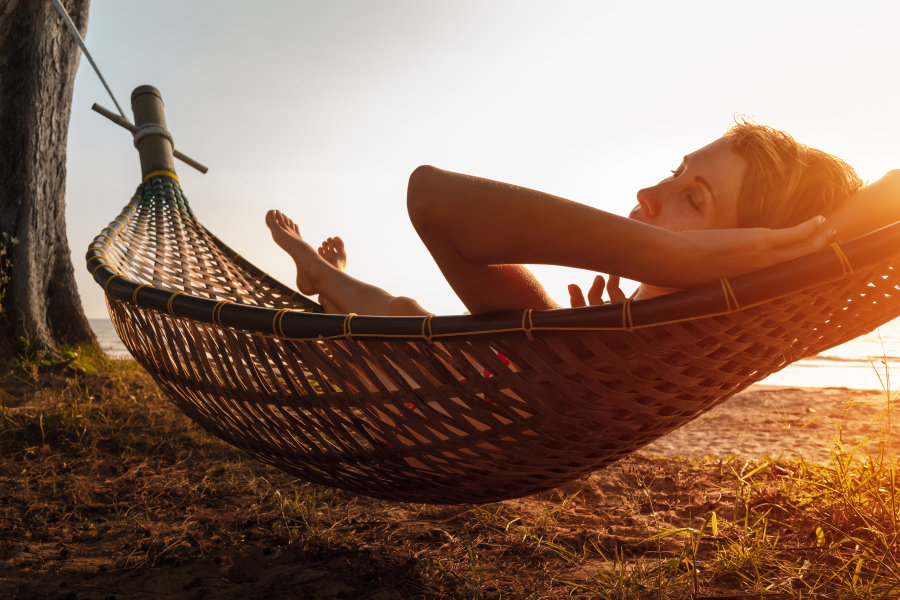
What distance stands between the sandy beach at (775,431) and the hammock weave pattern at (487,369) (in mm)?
1372

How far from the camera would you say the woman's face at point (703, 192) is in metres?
1.07

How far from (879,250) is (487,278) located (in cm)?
53

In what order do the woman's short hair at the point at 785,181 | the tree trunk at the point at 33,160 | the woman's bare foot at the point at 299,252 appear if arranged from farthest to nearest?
the tree trunk at the point at 33,160 < the woman's bare foot at the point at 299,252 < the woman's short hair at the point at 785,181

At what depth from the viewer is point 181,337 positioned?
49.6 inches

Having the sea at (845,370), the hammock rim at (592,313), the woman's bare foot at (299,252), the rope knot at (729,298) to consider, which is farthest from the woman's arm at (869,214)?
the sea at (845,370)

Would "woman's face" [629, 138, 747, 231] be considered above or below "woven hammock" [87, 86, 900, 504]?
above

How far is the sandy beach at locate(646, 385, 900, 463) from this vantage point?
2498 millimetres

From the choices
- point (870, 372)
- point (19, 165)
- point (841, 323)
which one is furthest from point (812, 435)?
point (870, 372)

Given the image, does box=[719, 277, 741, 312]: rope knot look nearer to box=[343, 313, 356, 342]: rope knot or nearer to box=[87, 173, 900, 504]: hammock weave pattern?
box=[87, 173, 900, 504]: hammock weave pattern

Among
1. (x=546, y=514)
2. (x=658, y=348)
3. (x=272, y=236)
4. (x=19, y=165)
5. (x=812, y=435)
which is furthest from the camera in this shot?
(x=19, y=165)

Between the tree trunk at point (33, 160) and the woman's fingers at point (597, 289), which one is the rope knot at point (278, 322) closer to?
the woman's fingers at point (597, 289)

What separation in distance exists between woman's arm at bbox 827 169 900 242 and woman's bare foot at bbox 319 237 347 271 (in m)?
2.12

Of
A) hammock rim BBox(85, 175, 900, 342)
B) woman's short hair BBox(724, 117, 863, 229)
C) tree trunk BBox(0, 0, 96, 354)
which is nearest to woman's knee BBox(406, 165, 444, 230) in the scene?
hammock rim BBox(85, 175, 900, 342)

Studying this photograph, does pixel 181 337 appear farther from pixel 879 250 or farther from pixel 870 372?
pixel 870 372
